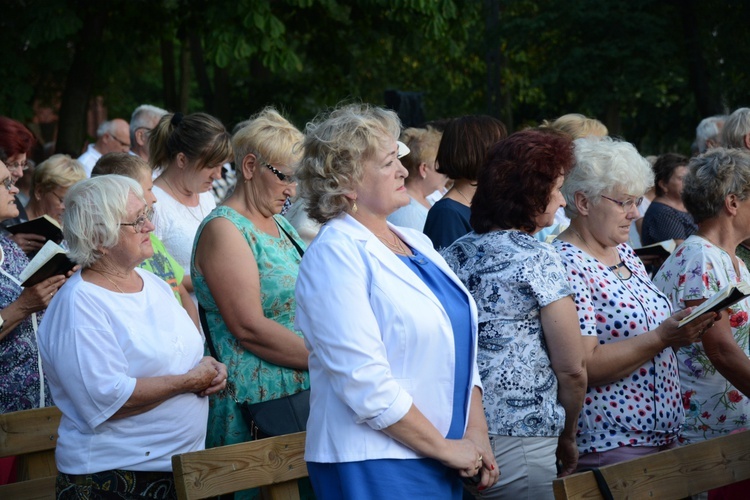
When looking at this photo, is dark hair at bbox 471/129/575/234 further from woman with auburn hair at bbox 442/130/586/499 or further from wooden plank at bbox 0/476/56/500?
wooden plank at bbox 0/476/56/500

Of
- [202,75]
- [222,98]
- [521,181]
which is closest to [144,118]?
[521,181]

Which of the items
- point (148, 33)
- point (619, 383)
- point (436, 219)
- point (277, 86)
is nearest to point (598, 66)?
point (277, 86)

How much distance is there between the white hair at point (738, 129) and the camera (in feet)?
20.2

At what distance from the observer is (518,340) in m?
3.34

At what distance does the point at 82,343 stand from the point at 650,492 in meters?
2.03

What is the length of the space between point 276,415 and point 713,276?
76.7 inches

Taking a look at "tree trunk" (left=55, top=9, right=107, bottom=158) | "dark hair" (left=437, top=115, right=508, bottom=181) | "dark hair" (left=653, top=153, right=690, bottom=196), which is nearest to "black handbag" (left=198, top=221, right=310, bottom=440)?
"dark hair" (left=437, top=115, right=508, bottom=181)

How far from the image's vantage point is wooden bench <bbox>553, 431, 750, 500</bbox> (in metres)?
3.10

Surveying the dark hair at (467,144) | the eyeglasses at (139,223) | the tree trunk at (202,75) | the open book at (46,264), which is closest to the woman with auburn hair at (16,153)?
the open book at (46,264)

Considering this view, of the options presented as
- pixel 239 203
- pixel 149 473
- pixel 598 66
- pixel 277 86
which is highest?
pixel 239 203

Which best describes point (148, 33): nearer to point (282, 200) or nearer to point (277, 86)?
point (277, 86)

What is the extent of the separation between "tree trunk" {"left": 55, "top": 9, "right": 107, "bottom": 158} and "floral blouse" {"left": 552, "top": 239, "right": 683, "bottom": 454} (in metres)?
10.2

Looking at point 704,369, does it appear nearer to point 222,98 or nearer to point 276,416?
point 276,416

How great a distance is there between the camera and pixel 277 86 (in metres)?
17.4
